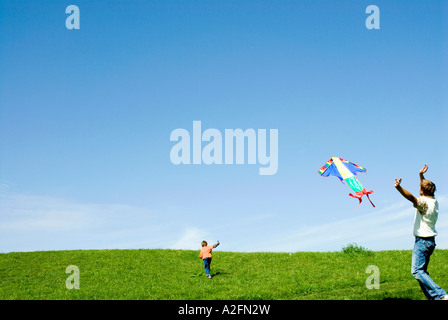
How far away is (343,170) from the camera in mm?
14625

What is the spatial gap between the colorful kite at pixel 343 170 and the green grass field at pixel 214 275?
3.73m

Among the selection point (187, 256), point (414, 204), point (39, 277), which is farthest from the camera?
point (187, 256)

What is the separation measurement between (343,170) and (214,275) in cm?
1058

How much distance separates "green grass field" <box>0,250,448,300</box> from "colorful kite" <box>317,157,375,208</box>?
12.3 feet

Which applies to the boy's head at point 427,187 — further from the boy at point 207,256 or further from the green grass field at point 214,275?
the boy at point 207,256

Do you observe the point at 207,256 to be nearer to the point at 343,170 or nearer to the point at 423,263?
the point at 343,170

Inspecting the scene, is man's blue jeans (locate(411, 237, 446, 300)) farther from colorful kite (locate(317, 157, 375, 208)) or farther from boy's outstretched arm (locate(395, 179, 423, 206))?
colorful kite (locate(317, 157, 375, 208))

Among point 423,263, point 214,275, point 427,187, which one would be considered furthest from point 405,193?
point 214,275

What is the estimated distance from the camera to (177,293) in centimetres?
1709
